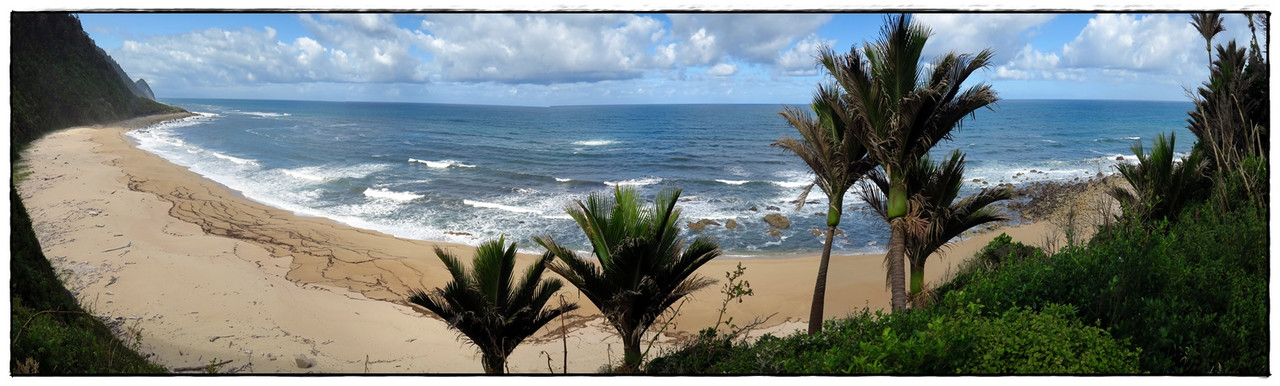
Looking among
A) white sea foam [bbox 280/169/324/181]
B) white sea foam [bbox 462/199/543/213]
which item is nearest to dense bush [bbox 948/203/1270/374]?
white sea foam [bbox 462/199/543/213]

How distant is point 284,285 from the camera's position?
10.8 meters

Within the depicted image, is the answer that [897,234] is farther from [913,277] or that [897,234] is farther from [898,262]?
[913,277]

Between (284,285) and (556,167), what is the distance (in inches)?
774

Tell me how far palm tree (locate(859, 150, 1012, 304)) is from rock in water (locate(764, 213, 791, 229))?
1117cm

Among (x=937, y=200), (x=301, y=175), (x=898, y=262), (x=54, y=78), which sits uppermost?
(x=54, y=78)

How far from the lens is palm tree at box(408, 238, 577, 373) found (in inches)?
199

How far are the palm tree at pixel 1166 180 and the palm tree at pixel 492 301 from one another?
6105 millimetres

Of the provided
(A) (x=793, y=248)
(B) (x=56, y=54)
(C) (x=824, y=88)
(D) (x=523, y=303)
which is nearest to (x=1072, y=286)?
(C) (x=824, y=88)

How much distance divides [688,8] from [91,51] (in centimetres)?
1071

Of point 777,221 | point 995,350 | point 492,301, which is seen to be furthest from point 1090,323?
point 777,221

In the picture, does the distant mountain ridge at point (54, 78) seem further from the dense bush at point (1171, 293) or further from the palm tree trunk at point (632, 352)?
the dense bush at point (1171, 293)

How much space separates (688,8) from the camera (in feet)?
14.3

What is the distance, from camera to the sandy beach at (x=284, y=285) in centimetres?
793

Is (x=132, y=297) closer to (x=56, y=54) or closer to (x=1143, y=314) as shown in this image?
(x=56, y=54)
